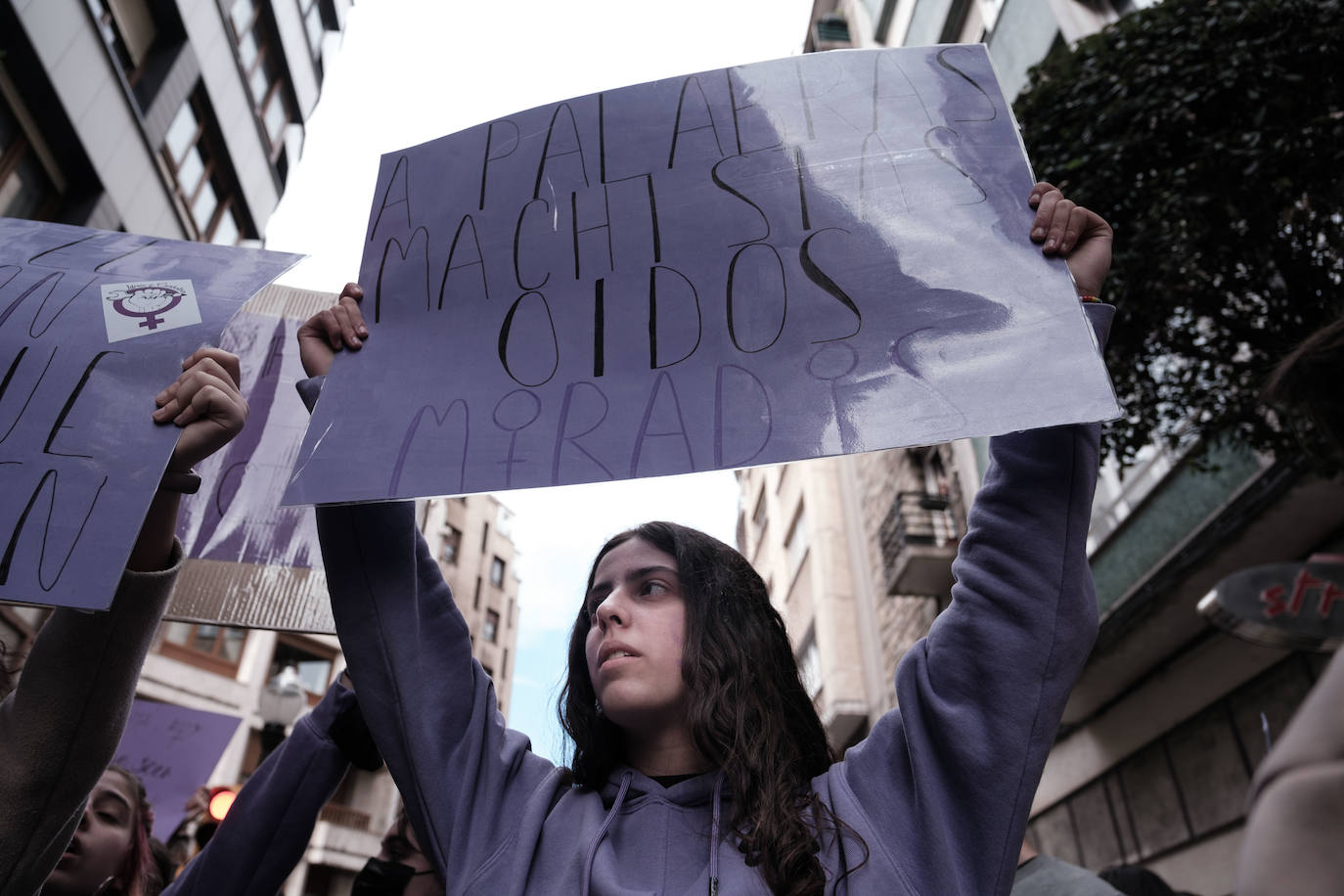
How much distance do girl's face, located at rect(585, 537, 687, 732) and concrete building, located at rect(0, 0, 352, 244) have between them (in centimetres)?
711

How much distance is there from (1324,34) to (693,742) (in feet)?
19.2

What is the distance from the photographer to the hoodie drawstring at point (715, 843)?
127 cm

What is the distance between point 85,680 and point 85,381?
49cm

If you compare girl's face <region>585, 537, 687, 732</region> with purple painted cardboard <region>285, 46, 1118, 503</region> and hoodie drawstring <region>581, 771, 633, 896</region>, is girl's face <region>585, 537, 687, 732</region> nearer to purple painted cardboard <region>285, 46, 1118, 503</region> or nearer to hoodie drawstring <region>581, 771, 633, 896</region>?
hoodie drawstring <region>581, 771, 633, 896</region>

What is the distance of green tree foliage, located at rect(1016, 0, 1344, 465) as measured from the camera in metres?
5.32

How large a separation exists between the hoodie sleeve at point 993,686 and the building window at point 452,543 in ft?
103

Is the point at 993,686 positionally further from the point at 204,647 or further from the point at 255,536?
the point at 204,647

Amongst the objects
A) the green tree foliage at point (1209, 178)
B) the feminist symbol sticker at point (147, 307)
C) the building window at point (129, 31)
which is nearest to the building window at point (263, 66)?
the building window at point (129, 31)

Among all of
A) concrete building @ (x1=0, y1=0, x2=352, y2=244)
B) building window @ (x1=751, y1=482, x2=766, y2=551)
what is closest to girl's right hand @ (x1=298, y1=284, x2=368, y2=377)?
concrete building @ (x1=0, y1=0, x2=352, y2=244)

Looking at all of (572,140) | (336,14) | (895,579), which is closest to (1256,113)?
(572,140)

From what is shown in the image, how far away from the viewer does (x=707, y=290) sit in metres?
1.60

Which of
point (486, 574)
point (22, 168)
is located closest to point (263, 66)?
point (22, 168)

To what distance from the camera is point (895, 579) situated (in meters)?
12.8

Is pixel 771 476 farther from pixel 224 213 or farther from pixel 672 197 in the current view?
pixel 672 197
